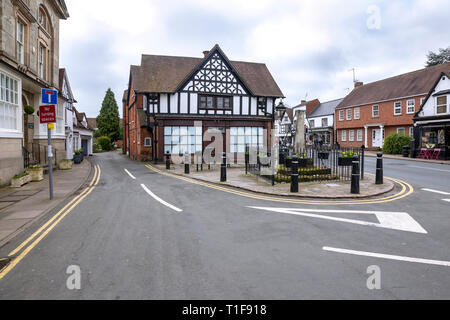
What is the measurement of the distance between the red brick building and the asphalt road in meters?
30.1

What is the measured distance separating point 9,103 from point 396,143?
107 ft

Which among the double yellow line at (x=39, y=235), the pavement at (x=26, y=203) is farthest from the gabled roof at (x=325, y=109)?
the double yellow line at (x=39, y=235)

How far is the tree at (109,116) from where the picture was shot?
189 feet

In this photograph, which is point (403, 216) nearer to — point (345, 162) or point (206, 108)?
point (345, 162)

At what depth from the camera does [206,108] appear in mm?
24391

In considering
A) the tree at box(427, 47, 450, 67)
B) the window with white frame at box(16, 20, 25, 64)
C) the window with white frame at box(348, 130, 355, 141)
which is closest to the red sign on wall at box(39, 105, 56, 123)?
the window with white frame at box(16, 20, 25, 64)

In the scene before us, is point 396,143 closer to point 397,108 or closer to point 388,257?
point 397,108

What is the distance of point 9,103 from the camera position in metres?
12.2

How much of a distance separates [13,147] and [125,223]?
936 cm

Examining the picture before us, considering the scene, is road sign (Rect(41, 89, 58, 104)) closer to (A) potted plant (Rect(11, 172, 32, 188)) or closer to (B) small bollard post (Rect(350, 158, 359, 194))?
(A) potted plant (Rect(11, 172, 32, 188))

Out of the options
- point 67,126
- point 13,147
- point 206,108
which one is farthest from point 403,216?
point 67,126

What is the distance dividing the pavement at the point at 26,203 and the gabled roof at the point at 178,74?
1284 centimetres

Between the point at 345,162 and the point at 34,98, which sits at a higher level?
the point at 34,98

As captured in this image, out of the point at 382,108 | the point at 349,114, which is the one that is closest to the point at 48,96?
the point at 382,108
